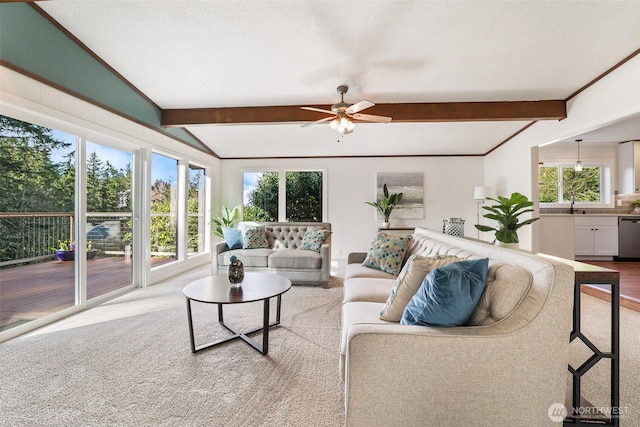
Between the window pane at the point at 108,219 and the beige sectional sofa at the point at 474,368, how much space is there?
350cm

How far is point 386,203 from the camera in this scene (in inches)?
244

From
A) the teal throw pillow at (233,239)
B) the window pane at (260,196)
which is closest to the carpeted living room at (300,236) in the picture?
the teal throw pillow at (233,239)

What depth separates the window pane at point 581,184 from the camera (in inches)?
242

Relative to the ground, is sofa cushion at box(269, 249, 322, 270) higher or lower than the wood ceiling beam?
lower

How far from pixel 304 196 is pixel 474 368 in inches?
218

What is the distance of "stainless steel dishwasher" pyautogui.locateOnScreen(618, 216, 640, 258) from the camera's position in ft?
18.1

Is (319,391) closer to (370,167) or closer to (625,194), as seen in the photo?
(370,167)

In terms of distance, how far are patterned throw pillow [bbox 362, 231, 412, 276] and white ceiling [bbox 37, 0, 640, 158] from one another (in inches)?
76.2

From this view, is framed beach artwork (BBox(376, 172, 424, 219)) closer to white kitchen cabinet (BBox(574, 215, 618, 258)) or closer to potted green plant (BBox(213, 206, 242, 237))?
white kitchen cabinet (BBox(574, 215, 618, 258))

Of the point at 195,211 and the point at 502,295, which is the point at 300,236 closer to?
the point at 195,211

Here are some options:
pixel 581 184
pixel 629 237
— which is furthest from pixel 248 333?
pixel 581 184

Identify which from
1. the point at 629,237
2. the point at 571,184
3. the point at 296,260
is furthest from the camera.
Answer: the point at 571,184

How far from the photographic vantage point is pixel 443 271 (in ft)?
4.56

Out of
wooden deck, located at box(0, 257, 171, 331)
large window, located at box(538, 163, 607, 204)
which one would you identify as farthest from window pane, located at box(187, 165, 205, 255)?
large window, located at box(538, 163, 607, 204)
